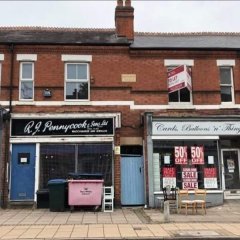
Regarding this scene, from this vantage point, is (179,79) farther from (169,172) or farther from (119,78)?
(169,172)

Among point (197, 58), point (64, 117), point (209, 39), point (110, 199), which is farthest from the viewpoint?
point (209, 39)

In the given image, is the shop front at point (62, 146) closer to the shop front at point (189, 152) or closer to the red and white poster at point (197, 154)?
the shop front at point (189, 152)

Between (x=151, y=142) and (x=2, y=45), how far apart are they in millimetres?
7569

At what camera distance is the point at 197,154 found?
1730 centimetres

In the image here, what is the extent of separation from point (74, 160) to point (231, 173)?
6851 millimetres

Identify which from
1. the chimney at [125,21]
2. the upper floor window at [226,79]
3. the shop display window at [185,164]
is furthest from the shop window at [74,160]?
the upper floor window at [226,79]

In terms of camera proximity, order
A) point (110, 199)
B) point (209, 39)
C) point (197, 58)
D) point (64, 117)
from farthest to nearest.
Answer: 1. point (209, 39)
2. point (197, 58)
3. point (64, 117)
4. point (110, 199)

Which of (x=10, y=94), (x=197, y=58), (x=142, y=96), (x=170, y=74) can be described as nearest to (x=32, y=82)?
(x=10, y=94)

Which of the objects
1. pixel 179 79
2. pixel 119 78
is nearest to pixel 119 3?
pixel 119 78

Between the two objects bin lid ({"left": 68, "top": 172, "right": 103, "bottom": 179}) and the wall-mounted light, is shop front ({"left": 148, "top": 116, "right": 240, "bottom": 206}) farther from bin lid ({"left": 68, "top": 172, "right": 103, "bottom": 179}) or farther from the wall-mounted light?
the wall-mounted light

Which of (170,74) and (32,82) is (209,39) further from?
(32,82)

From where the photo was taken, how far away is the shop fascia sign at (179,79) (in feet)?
57.0

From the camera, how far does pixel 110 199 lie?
16000mm

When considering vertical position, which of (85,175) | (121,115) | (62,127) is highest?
(121,115)
